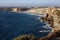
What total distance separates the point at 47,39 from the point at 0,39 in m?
19.4

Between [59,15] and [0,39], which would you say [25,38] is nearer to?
[0,39]

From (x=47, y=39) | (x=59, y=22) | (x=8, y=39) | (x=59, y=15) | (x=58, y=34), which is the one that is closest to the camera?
(x=47, y=39)

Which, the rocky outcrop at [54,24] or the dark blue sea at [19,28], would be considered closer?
the rocky outcrop at [54,24]

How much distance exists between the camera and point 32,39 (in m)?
39.0

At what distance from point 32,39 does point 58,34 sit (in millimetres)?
18103

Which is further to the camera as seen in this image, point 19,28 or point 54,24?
point 54,24

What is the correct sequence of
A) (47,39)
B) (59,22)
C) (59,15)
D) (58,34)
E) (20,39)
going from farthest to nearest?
1. (59,15)
2. (59,22)
3. (58,34)
4. (47,39)
5. (20,39)

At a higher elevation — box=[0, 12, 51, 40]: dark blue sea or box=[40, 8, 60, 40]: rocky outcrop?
box=[40, 8, 60, 40]: rocky outcrop

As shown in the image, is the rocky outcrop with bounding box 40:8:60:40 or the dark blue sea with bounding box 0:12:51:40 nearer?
the rocky outcrop with bounding box 40:8:60:40

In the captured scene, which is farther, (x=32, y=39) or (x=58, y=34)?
(x=58, y=34)

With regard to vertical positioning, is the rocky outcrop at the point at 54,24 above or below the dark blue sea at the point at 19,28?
above

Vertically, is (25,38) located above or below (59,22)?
above

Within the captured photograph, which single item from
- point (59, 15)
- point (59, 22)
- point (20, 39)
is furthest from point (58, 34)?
point (59, 15)

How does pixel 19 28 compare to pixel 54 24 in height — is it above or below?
below
